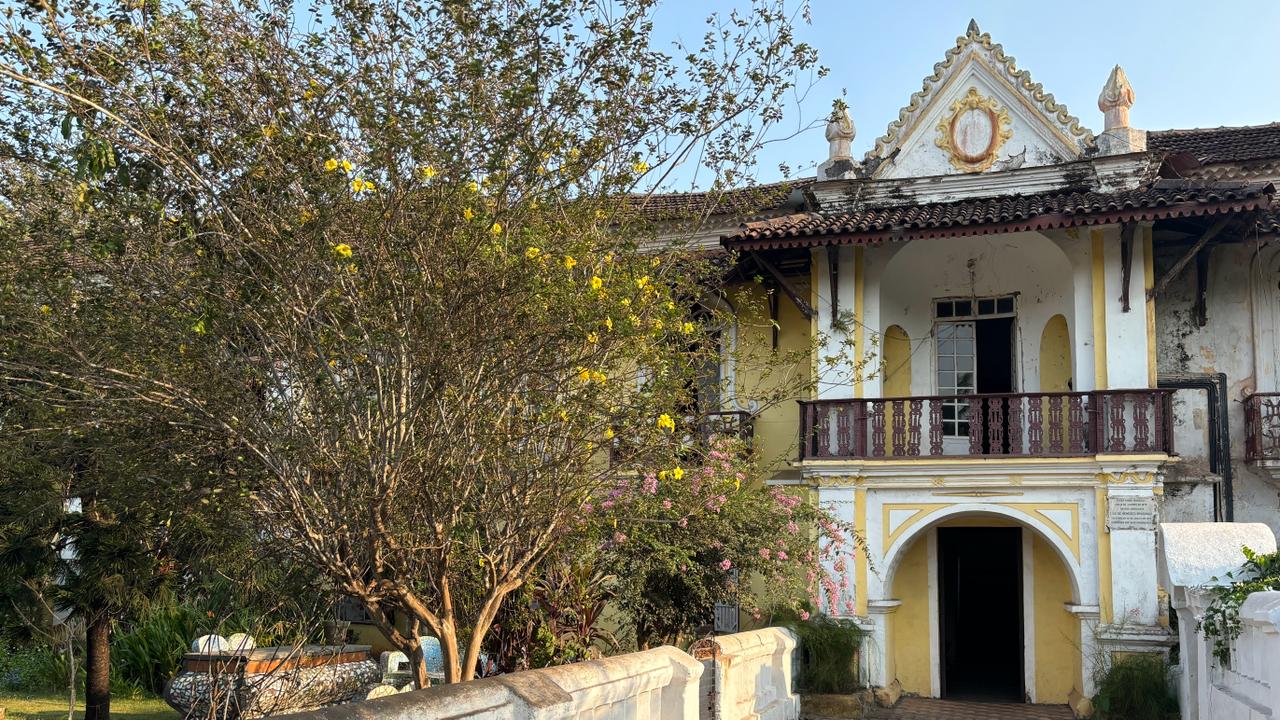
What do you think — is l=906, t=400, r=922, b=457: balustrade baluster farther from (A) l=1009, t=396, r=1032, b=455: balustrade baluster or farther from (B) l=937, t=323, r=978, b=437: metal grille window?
(B) l=937, t=323, r=978, b=437: metal grille window

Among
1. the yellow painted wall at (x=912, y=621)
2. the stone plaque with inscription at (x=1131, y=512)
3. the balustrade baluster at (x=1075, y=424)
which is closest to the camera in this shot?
the stone plaque with inscription at (x=1131, y=512)

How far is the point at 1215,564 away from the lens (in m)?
9.21

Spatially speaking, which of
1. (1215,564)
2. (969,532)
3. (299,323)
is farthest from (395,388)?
(969,532)

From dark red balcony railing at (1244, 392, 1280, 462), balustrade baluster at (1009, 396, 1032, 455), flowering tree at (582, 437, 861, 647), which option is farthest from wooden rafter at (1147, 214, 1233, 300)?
flowering tree at (582, 437, 861, 647)

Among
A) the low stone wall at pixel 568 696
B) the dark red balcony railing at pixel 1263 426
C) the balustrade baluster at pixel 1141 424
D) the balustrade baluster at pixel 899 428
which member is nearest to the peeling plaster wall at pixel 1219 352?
the dark red balcony railing at pixel 1263 426

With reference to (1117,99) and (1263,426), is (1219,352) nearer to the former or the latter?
(1263,426)

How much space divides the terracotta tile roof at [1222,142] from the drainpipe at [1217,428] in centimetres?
306

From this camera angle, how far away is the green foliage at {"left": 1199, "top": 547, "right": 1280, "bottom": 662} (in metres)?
8.32

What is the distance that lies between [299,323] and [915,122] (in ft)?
40.9

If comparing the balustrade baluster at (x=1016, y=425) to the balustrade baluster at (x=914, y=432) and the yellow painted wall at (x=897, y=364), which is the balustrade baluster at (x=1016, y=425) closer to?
the balustrade baluster at (x=914, y=432)

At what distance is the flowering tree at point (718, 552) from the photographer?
31.4ft

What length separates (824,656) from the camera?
1426 centimetres

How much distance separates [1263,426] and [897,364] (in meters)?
4.66

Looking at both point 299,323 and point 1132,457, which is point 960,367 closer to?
point 1132,457
